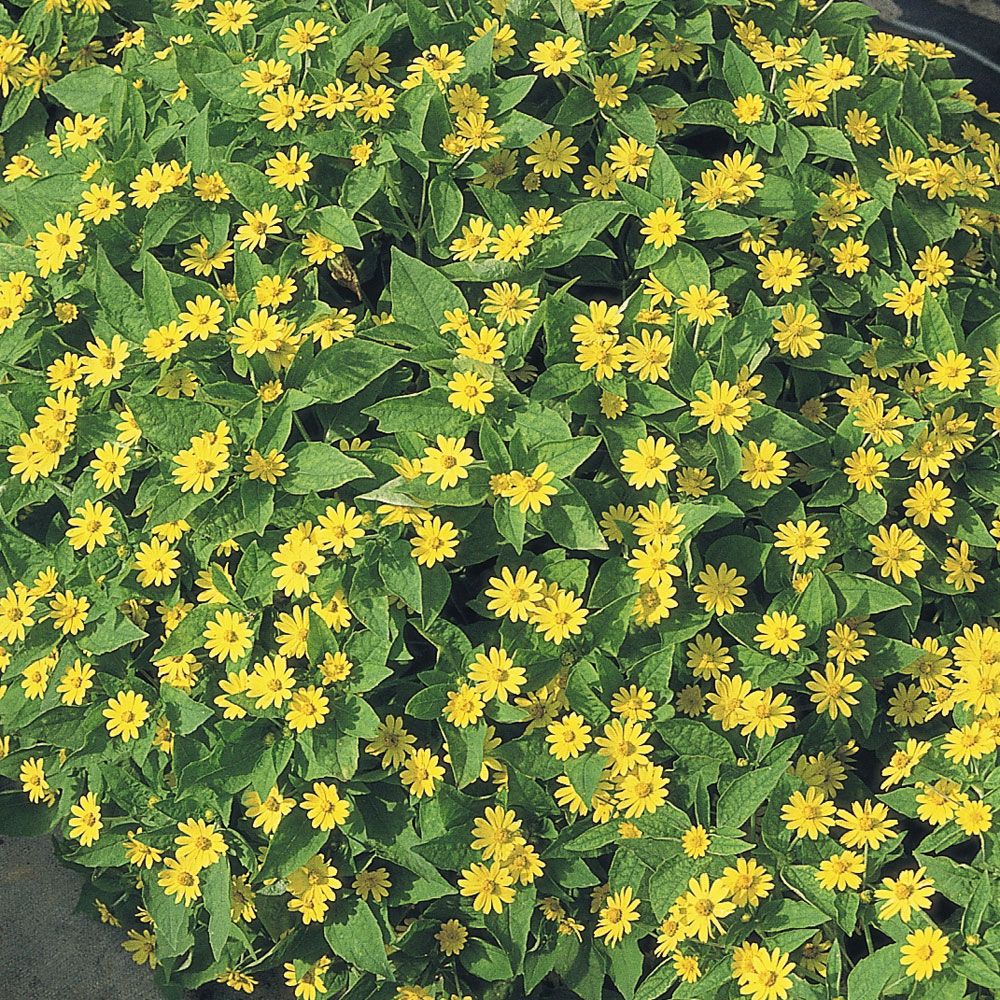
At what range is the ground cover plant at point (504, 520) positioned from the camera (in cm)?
221

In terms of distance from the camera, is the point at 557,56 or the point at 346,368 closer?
the point at 346,368

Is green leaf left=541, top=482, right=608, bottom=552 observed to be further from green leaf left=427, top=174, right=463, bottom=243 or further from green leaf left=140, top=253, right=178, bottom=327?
green leaf left=140, top=253, right=178, bottom=327

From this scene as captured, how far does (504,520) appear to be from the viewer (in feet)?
7.09

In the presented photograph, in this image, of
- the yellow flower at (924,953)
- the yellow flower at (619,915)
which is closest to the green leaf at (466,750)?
the yellow flower at (619,915)

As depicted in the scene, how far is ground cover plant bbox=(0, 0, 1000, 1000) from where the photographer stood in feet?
7.24

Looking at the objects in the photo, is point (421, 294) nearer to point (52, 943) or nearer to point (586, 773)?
point (586, 773)

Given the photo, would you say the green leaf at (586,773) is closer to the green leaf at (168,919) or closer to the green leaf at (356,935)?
the green leaf at (356,935)

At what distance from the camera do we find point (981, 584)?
98.1 inches

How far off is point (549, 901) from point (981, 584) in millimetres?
1055

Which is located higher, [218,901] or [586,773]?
[586,773]

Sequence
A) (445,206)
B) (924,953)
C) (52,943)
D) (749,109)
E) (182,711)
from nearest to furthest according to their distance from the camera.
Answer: (924,953), (182,711), (445,206), (749,109), (52,943)

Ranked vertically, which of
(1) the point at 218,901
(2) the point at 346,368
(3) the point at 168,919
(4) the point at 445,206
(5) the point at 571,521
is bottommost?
(3) the point at 168,919

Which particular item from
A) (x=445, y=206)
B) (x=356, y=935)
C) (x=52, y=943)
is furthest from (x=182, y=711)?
(x=52, y=943)

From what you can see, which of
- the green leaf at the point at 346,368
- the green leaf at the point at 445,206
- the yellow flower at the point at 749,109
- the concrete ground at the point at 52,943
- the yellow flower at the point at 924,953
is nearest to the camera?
the yellow flower at the point at 924,953
